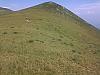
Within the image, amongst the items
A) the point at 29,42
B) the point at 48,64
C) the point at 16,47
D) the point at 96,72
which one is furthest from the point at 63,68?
the point at 29,42

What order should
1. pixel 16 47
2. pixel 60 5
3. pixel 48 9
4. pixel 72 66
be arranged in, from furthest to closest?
pixel 60 5 → pixel 48 9 → pixel 16 47 → pixel 72 66

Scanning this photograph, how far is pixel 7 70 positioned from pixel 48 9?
64.1 metres

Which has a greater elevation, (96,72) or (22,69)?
(22,69)

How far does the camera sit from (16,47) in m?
24.4

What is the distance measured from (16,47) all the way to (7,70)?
7.90 metres

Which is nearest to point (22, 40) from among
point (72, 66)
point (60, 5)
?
point (72, 66)

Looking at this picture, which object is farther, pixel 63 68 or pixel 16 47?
pixel 16 47

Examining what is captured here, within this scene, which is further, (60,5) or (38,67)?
(60,5)

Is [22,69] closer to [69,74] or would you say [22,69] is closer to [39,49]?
[69,74]

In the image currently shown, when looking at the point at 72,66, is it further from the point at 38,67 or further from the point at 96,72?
the point at 38,67

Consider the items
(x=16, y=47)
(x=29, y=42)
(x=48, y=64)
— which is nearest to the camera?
(x=48, y=64)

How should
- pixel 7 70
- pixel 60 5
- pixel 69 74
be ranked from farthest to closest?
pixel 60 5 < pixel 69 74 < pixel 7 70

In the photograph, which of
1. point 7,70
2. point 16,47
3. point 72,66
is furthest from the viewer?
point 16,47

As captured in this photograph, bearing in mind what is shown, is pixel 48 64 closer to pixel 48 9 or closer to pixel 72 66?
pixel 72 66
